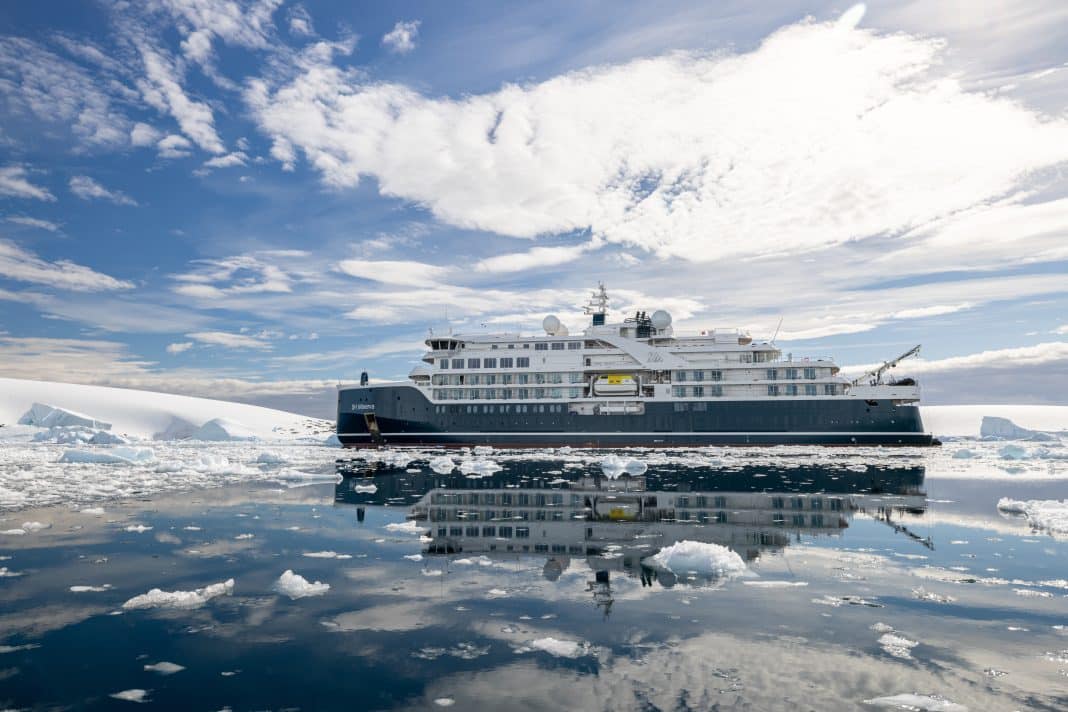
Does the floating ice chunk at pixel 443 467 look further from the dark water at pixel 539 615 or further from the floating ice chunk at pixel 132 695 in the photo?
the floating ice chunk at pixel 132 695

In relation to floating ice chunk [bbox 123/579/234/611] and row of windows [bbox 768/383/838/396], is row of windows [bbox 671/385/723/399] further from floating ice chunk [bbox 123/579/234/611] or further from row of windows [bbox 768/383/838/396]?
floating ice chunk [bbox 123/579/234/611]

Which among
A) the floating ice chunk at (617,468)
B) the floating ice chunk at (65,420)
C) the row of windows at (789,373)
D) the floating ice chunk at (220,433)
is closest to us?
the floating ice chunk at (617,468)

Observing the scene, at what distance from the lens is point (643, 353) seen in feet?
181

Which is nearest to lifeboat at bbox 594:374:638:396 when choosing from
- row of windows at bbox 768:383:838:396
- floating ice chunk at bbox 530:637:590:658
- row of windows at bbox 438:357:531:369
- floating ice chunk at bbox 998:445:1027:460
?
row of windows at bbox 438:357:531:369

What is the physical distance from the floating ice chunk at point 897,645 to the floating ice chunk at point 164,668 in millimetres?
7509

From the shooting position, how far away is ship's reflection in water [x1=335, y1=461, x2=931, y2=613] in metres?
11.5

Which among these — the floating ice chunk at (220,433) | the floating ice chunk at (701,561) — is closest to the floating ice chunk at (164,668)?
the floating ice chunk at (701,561)

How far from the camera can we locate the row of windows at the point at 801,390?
5169 centimetres

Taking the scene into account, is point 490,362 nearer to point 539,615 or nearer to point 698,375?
point 698,375

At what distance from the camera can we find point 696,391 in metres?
53.6

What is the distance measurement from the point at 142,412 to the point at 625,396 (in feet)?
271

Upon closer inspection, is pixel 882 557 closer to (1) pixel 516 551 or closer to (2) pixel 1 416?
(1) pixel 516 551

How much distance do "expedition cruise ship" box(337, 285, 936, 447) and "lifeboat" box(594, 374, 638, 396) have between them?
0.31 feet

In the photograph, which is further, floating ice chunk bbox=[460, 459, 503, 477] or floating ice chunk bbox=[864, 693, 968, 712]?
floating ice chunk bbox=[460, 459, 503, 477]
